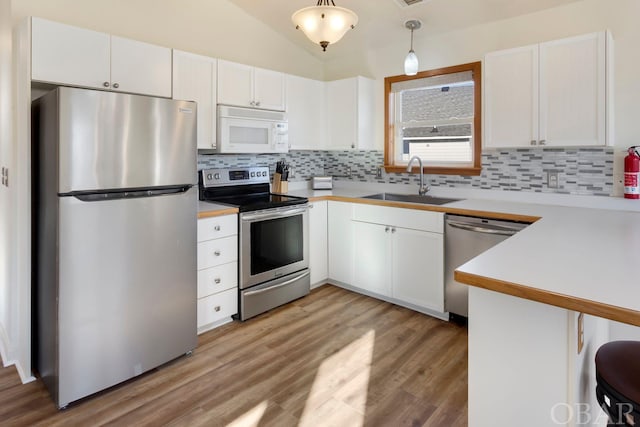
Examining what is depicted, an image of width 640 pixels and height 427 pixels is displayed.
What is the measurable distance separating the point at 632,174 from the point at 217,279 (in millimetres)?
2856

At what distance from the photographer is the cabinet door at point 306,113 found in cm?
371

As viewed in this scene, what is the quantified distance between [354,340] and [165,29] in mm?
2731

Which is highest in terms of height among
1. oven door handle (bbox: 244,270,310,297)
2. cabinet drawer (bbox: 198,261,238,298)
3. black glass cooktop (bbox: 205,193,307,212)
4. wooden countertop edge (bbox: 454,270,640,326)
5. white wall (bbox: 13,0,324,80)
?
white wall (bbox: 13,0,324,80)

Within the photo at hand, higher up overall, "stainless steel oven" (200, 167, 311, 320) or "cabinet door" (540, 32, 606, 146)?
"cabinet door" (540, 32, 606, 146)

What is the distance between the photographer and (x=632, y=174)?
8.21 feet

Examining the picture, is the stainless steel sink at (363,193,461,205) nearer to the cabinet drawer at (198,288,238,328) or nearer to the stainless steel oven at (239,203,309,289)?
the stainless steel oven at (239,203,309,289)

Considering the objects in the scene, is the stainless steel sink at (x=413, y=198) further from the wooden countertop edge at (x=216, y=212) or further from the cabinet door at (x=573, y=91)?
the wooden countertop edge at (x=216, y=212)

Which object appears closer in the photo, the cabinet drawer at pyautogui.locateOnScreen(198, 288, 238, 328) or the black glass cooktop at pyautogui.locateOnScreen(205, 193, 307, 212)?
the cabinet drawer at pyautogui.locateOnScreen(198, 288, 238, 328)

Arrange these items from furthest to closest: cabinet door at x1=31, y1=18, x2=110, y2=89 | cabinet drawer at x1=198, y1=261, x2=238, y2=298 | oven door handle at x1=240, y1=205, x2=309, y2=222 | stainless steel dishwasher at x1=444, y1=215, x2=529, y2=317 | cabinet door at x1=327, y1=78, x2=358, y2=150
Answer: cabinet door at x1=327, y1=78, x2=358, y2=150 < oven door handle at x1=240, y1=205, x2=309, y2=222 < cabinet drawer at x1=198, y1=261, x2=238, y2=298 < stainless steel dishwasher at x1=444, y1=215, x2=529, y2=317 < cabinet door at x1=31, y1=18, x2=110, y2=89

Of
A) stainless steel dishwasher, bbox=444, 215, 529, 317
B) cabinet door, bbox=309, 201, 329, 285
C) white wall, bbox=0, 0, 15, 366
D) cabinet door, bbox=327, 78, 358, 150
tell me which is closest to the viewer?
white wall, bbox=0, 0, 15, 366

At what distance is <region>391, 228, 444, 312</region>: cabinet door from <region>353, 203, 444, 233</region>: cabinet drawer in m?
0.05

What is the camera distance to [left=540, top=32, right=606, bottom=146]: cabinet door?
2.40 metres

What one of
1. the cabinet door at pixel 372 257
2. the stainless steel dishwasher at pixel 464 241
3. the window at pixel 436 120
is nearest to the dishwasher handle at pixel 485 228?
the stainless steel dishwasher at pixel 464 241

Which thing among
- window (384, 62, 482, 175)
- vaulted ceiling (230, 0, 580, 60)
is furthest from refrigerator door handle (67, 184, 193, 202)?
window (384, 62, 482, 175)
